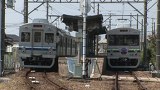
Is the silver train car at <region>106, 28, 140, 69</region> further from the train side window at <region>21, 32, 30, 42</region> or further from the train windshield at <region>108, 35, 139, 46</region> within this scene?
the train side window at <region>21, 32, 30, 42</region>

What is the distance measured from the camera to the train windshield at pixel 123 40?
2920 cm

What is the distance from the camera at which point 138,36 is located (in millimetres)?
29203

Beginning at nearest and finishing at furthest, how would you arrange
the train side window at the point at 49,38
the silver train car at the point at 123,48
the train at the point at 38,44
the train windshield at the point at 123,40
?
the train at the point at 38,44 → the train side window at the point at 49,38 → the silver train car at the point at 123,48 → the train windshield at the point at 123,40

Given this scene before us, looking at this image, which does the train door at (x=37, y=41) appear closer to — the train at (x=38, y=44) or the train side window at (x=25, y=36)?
the train at (x=38, y=44)

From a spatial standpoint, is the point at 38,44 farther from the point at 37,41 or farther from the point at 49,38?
the point at 49,38

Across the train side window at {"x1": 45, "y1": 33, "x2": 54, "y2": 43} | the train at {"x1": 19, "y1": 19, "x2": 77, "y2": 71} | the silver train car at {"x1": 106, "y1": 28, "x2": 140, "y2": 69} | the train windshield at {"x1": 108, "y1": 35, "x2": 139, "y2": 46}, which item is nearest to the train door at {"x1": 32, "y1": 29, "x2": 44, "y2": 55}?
the train at {"x1": 19, "y1": 19, "x2": 77, "y2": 71}

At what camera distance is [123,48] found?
2905 cm

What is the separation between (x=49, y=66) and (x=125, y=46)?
5.65 m

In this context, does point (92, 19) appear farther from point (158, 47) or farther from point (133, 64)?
point (133, 64)

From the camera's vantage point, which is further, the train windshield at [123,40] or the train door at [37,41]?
the train windshield at [123,40]

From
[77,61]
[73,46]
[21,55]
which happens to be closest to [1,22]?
[77,61]

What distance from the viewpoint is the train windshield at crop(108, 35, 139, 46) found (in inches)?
1150

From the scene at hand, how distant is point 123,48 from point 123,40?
677 mm

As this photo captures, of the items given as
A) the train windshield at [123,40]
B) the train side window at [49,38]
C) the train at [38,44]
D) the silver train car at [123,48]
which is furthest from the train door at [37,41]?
the train windshield at [123,40]
